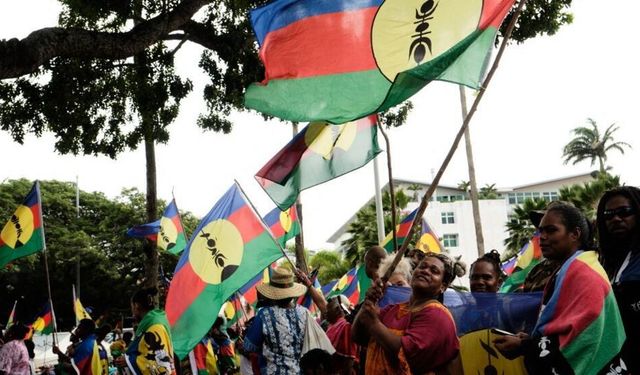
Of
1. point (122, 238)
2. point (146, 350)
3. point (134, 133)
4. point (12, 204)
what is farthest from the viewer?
point (122, 238)

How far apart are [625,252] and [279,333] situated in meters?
2.67

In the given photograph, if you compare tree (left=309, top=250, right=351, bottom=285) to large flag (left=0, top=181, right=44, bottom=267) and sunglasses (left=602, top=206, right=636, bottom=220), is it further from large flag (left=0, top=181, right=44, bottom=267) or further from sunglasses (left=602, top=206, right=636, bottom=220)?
sunglasses (left=602, top=206, right=636, bottom=220)

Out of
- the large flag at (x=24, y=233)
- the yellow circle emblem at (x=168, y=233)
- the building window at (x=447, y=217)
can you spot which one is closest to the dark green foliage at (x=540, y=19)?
the yellow circle emblem at (x=168, y=233)

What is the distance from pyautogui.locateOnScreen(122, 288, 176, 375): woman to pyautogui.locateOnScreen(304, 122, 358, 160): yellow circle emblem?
203cm

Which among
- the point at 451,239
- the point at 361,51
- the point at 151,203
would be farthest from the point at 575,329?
the point at 451,239

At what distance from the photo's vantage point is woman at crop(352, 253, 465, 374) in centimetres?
303

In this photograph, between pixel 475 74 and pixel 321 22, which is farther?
pixel 321 22

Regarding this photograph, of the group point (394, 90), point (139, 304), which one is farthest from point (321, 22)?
point (139, 304)

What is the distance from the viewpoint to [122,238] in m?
36.7

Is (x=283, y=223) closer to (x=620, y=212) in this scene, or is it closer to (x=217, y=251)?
(x=217, y=251)

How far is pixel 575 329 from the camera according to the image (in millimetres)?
2451

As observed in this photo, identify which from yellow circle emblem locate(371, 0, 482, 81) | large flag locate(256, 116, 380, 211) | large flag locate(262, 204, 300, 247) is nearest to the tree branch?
large flag locate(262, 204, 300, 247)

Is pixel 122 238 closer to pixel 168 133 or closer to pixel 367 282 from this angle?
pixel 168 133

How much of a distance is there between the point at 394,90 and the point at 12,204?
32870 mm
